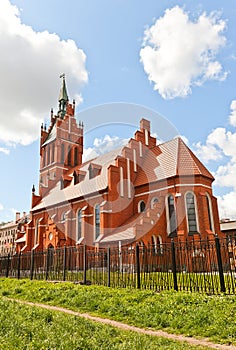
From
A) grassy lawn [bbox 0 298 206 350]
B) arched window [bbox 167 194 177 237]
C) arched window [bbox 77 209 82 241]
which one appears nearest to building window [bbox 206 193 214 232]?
arched window [bbox 167 194 177 237]

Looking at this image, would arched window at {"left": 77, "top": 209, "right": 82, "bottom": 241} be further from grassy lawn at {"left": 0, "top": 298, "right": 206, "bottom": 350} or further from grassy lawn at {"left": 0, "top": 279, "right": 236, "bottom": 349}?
grassy lawn at {"left": 0, "top": 298, "right": 206, "bottom": 350}

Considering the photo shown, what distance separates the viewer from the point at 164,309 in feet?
24.9

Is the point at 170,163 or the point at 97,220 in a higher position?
the point at 170,163

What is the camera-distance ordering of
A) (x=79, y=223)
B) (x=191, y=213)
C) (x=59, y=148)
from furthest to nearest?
(x=59, y=148)
(x=79, y=223)
(x=191, y=213)

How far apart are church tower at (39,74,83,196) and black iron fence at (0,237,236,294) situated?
2293cm

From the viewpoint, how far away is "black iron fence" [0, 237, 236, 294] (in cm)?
1063

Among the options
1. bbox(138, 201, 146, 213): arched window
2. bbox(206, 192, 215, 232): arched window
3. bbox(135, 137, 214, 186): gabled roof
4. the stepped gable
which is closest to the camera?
bbox(206, 192, 215, 232): arched window

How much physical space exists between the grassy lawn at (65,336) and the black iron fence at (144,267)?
4914 millimetres

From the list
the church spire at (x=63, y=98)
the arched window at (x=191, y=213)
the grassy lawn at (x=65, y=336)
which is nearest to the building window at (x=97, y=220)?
the arched window at (x=191, y=213)

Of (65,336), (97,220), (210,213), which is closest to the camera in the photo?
(65,336)

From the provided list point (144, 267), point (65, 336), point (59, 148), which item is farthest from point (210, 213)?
point (59, 148)

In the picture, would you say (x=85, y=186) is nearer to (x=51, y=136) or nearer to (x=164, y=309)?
(x=51, y=136)

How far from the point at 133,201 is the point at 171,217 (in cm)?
477

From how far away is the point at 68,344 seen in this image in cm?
483
